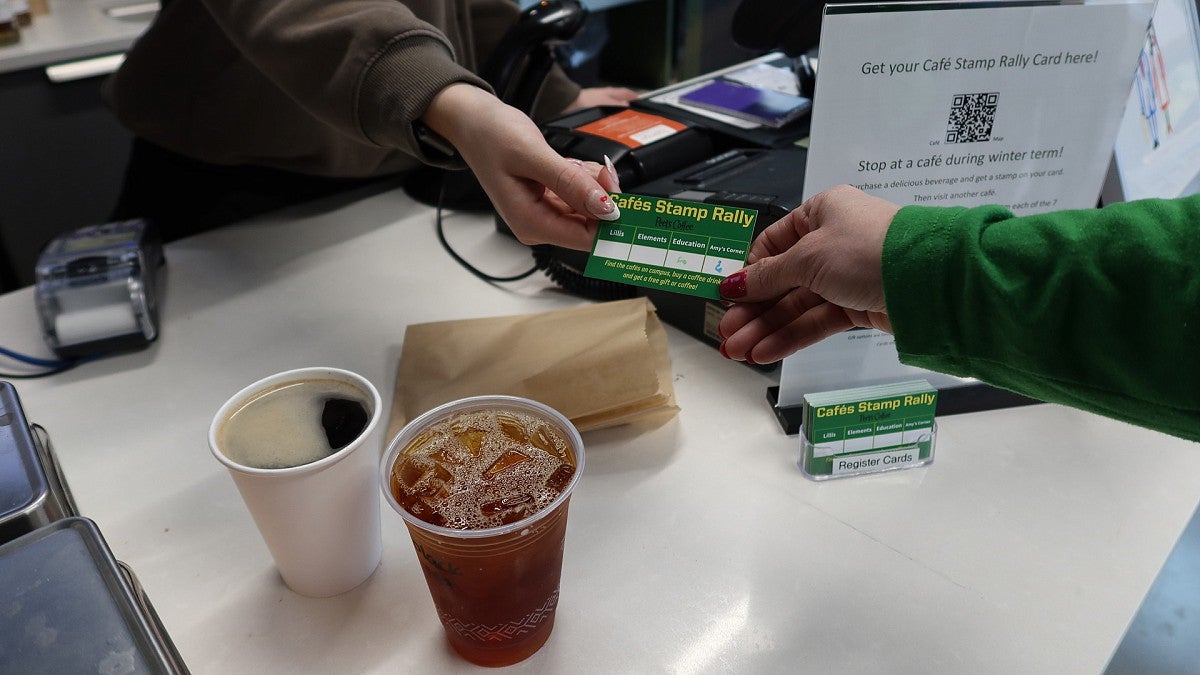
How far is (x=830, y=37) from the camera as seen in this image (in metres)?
0.66

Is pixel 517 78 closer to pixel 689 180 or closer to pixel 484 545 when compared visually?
pixel 689 180

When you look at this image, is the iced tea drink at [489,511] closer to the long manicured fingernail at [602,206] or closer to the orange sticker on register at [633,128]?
the long manicured fingernail at [602,206]

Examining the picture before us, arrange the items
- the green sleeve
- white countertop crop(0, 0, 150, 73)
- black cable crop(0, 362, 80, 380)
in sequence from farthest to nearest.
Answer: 1. white countertop crop(0, 0, 150, 73)
2. black cable crop(0, 362, 80, 380)
3. the green sleeve

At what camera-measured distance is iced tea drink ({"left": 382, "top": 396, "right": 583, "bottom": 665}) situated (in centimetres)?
52

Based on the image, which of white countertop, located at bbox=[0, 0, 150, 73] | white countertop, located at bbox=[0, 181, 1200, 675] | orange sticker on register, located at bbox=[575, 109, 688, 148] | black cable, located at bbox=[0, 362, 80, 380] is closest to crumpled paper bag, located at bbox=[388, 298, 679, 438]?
white countertop, located at bbox=[0, 181, 1200, 675]

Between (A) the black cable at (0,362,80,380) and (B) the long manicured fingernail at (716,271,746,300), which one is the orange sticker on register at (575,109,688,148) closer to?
(B) the long manicured fingernail at (716,271,746,300)

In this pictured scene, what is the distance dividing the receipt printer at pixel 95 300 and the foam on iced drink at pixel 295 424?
17.5 inches

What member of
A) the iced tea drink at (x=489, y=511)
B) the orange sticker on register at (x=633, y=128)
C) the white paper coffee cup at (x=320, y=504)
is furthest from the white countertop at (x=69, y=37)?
the iced tea drink at (x=489, y=511)

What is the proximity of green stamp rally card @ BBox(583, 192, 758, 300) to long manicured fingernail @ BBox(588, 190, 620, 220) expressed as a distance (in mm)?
21

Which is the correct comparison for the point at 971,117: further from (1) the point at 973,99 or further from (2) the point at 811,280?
(2) the point at 811,280

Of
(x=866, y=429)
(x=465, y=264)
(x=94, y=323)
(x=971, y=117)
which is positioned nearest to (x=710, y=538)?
(x=866, y=429)

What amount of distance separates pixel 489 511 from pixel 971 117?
568 millimetres

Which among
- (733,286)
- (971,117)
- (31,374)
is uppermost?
(971,117)

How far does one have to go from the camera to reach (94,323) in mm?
930
